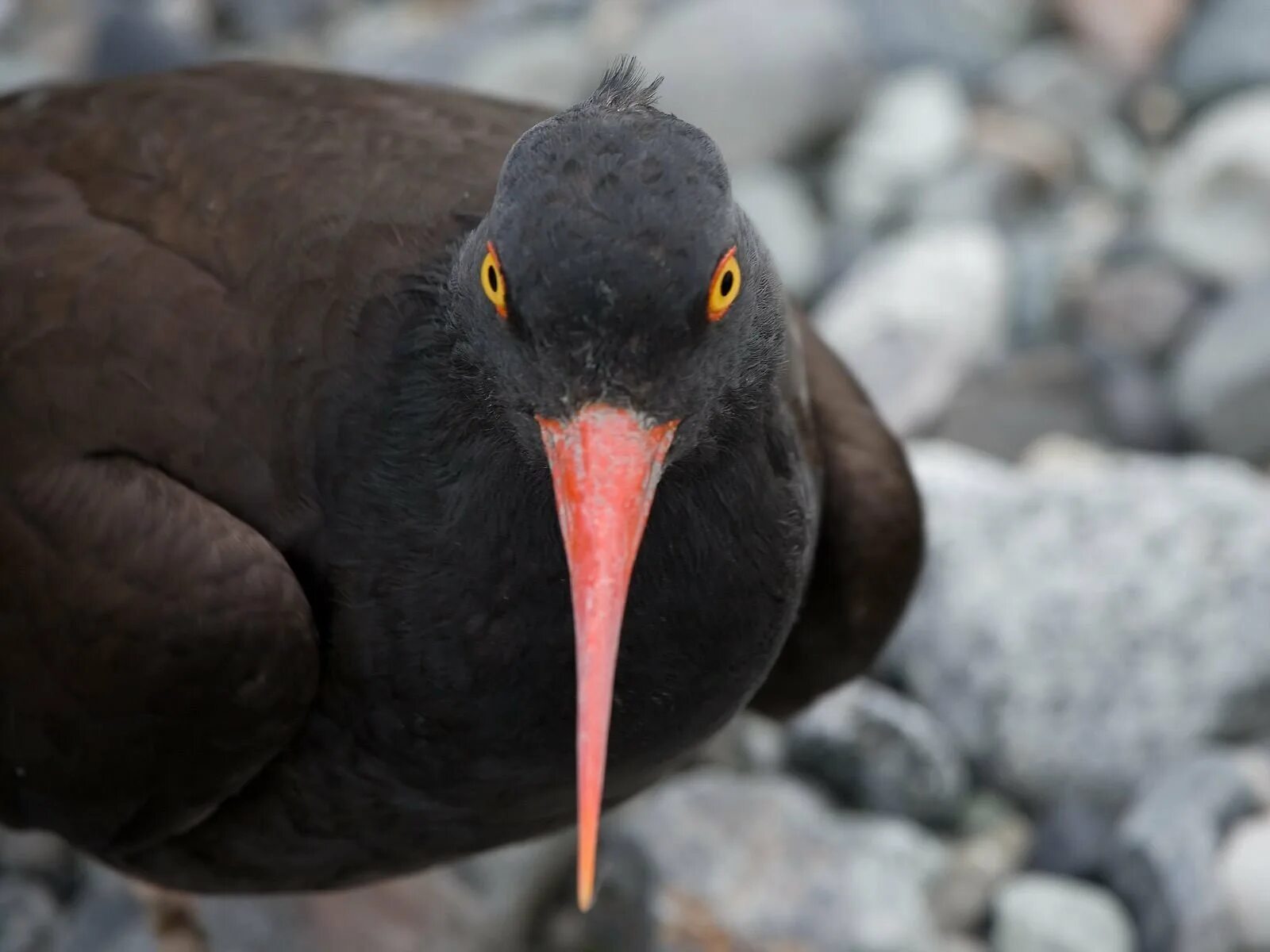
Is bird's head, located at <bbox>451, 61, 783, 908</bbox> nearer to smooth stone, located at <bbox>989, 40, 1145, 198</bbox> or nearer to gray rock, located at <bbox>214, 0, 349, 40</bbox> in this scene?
smooth stone, located at <bbox>989, 40, 1145, 198</bbox>

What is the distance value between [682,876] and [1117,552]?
148 centimetres

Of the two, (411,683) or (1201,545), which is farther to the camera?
(1201,545)

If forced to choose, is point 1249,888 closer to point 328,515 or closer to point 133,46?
point 328,515

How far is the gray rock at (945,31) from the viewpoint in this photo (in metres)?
7.19

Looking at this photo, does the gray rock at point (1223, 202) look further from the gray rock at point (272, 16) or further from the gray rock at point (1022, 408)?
the gray rock at point (272, 16)

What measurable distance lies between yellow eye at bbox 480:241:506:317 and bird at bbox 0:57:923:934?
0.03m

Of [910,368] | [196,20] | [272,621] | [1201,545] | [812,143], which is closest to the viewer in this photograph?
[272,621]

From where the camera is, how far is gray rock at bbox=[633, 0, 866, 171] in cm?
677

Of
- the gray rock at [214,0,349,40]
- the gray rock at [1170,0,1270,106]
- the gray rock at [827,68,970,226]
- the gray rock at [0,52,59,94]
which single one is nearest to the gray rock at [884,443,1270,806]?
the gray rock at [827,68,970,226]

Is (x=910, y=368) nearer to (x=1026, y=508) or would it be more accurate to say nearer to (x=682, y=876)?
(x=1026, y=508)

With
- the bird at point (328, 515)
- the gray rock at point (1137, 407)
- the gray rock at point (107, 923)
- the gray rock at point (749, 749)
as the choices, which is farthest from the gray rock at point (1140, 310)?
the gray rock at point (107, 923)

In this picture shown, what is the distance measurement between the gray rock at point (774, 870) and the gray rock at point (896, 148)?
2819 mm

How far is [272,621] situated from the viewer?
296cm

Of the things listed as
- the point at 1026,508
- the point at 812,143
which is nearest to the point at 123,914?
the point at 1026,508
